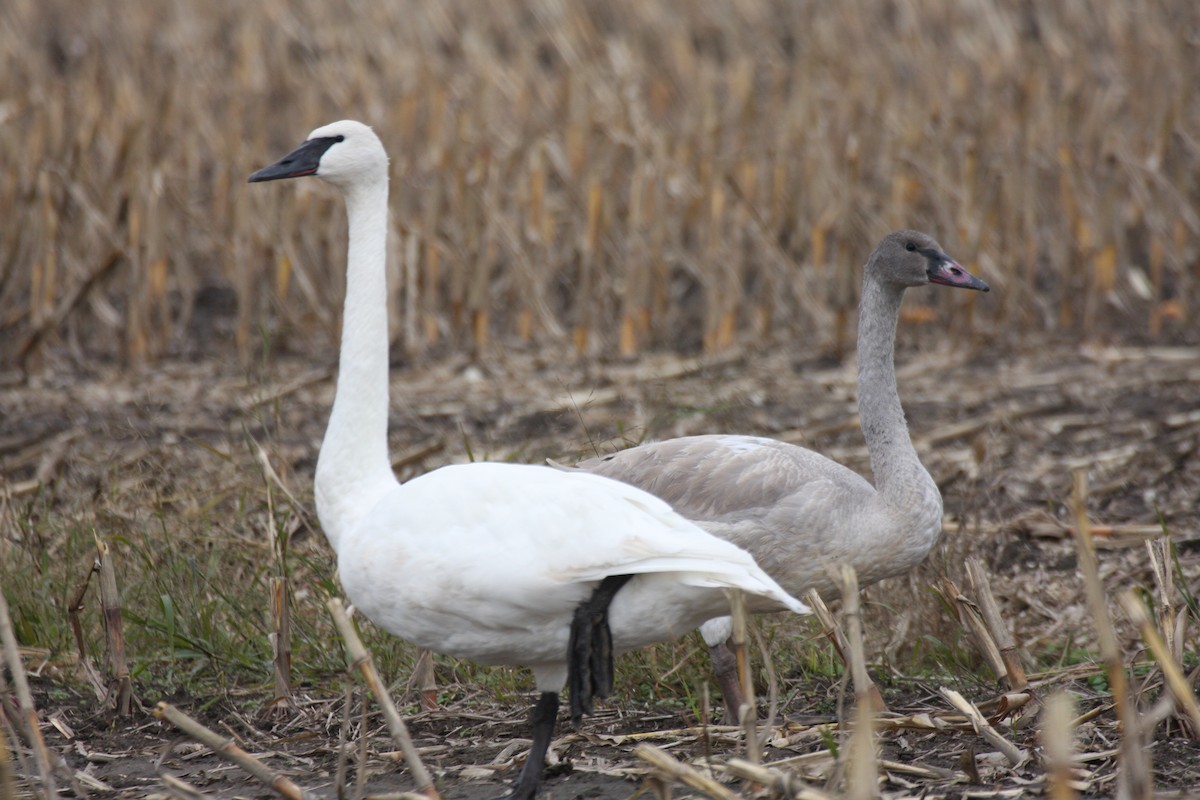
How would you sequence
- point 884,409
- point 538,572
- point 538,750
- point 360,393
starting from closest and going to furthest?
point 538,572, point 538,750, point 360,393, point 884,409

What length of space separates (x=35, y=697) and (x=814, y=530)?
2.55 m

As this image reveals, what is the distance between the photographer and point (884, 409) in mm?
4984

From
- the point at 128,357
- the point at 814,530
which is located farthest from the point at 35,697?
the point at 128,357

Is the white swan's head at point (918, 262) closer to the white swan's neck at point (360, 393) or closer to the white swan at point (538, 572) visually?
the white swan at point (538, 572)

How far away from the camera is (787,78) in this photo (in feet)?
42.8

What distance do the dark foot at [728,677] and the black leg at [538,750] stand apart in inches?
29.8

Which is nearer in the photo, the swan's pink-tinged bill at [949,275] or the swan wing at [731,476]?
the swan wing at [731,476]

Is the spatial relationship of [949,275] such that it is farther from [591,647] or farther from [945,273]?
[591,647]

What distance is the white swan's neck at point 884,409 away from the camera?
464 cm

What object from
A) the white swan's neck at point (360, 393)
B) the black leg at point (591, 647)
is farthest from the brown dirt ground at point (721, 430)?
the white swan's neck at point (360, 393)

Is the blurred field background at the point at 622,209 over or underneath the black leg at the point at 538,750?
over

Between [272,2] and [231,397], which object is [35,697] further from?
[272,2]

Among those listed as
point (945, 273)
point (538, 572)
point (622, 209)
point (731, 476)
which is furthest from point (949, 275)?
point (622, 209)

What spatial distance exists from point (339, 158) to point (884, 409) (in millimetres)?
1945
